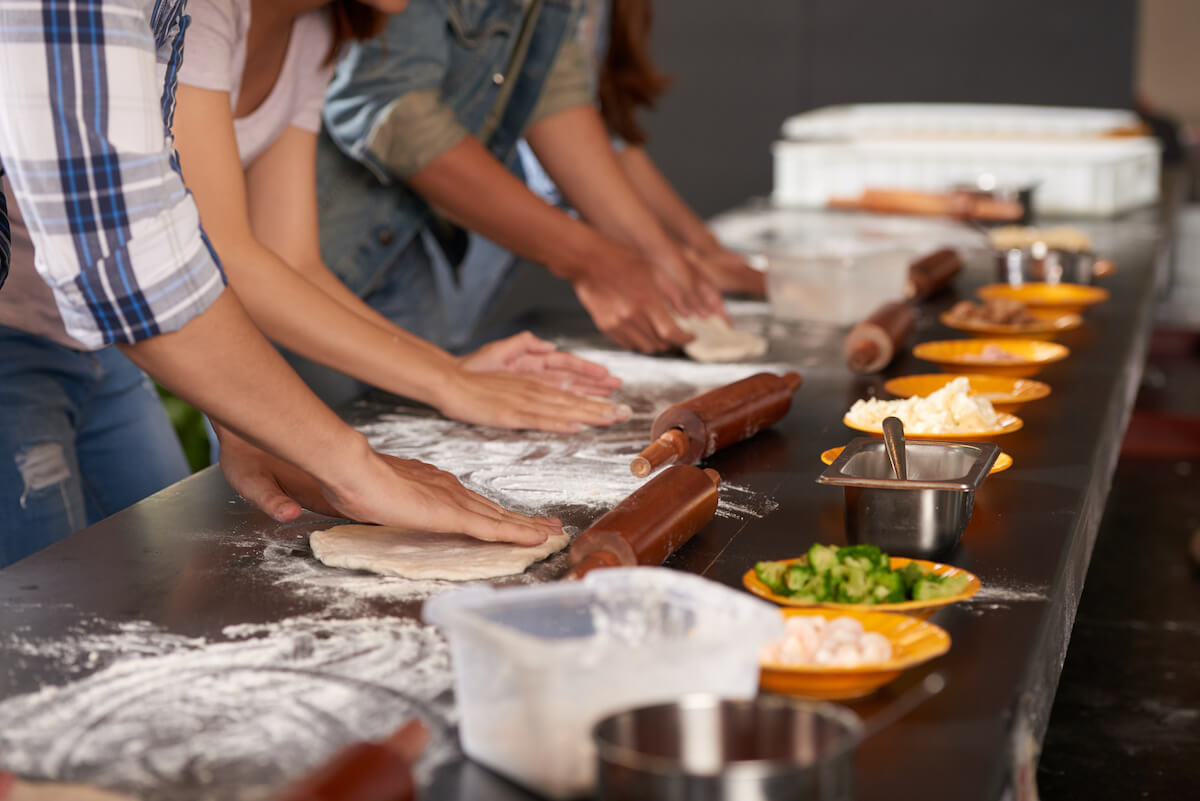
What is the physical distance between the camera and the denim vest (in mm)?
2338

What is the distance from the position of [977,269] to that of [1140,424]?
3.72 ft

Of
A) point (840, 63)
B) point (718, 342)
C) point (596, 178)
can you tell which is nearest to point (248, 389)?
point (718, 342)

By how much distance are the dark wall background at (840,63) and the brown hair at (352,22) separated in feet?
15.8

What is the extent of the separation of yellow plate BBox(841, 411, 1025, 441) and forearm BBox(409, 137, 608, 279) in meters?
0.89

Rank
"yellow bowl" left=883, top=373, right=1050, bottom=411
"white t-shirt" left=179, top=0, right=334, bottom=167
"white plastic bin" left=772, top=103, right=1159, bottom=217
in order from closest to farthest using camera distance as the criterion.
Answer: "white t-shirt" left=179, top=0, right=334, bottom=167, "yellow bowl" left=883, top=373, right=1050, bottom=411, "white plastic bin" left=772, top=103, right=1159, bottom=217

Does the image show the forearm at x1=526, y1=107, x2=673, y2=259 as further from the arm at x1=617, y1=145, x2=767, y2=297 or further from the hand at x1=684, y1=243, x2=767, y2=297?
the hand at x1=684, y1=243, x2=767, y2=297

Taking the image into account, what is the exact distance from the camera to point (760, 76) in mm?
6816

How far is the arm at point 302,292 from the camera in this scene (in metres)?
1.58

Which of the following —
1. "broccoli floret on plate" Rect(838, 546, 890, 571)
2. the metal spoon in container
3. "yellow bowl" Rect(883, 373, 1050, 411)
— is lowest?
"yellow bowl" Rect(883, 373, 1050, 411)

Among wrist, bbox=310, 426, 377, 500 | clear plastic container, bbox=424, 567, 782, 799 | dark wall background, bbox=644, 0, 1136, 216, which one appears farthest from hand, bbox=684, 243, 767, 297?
dark wall background, bbox=644, 0, 1136, 216

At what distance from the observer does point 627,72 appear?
10.3 ft

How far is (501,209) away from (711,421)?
0.98 metres

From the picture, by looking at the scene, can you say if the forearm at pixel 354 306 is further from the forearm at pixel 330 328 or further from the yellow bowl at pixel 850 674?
the yellow bowl at pixel 850 674

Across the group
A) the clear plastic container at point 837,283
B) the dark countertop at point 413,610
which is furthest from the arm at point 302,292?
the clear plastic container at point 837,283
